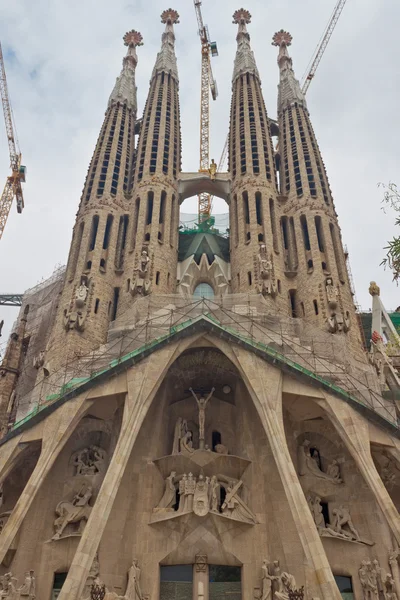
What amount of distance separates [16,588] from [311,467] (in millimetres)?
9891

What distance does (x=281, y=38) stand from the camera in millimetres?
39000

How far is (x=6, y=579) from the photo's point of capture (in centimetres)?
1456

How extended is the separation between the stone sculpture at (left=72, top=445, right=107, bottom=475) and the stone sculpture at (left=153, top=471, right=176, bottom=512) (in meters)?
2.28

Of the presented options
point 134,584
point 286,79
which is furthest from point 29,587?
point 286,79

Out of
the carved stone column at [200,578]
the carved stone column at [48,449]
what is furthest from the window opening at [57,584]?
the carved stone column at [200,578]

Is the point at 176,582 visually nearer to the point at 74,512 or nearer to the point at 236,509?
the point at 236,509

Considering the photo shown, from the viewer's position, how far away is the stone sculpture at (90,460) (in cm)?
1802

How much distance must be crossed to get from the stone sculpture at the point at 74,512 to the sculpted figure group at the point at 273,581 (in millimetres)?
5766

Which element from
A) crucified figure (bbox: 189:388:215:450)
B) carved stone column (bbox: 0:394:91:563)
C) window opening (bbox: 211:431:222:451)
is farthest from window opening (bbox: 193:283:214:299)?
carved stone column (bbox: 0:394:91:563)

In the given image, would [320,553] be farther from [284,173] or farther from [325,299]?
[284,173]

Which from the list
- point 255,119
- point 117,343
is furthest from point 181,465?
point 255,119

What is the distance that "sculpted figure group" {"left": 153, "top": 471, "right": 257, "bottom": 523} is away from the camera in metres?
16.9

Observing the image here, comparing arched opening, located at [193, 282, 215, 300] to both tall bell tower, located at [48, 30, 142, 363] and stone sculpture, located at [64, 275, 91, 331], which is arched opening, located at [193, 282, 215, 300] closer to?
tall bell tower, located at [48, 30, 142, 363]

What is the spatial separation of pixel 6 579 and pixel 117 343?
813 cm
